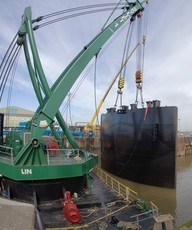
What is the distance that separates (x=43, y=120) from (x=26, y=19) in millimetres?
5355

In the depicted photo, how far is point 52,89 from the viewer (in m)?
11.3

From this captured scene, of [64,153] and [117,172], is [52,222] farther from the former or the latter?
[117,172]

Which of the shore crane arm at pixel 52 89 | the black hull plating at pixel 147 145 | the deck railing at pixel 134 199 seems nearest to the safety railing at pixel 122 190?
the deck railing at pixel 134 199

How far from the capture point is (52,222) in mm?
7910

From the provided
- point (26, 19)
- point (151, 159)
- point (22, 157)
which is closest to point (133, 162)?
point (151, 159)

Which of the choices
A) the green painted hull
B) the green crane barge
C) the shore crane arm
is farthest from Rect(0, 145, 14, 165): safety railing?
the shore crane arm

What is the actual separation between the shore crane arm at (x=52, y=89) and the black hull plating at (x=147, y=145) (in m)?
7.67

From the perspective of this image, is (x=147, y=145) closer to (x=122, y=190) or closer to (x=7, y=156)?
(x=122, y=190)

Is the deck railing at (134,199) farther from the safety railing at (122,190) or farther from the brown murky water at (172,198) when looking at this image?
the brown murky water at (172,198)

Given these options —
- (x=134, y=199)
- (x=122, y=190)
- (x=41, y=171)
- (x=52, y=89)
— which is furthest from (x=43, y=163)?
(x=122, y=190)

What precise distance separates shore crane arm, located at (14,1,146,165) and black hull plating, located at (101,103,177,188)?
767 centimetres

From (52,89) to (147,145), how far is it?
961 centimetres

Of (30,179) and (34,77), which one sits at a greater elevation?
(34,77)

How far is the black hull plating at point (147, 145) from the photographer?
1673 centimetres
